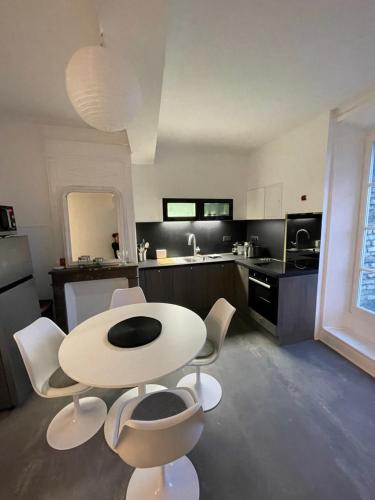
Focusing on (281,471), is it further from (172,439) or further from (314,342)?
(314,342)

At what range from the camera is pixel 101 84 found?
97 cm

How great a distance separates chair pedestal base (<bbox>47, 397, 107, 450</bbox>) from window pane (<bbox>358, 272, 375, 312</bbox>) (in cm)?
292

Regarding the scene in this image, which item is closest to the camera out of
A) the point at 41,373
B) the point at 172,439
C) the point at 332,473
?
the point at 172,439

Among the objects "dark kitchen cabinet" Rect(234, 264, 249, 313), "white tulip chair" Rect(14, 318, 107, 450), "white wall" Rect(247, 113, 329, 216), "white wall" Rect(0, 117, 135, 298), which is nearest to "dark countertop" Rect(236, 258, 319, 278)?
"dark kitchen cabinet" Rect(234, 264, 249, 313)

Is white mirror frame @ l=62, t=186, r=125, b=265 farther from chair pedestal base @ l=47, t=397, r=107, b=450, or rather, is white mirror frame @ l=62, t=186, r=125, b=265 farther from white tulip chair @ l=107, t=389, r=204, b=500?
white tulip chair @ l=107, t=389, r=204, b=500

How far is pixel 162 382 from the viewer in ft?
6.70

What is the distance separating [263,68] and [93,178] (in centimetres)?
222

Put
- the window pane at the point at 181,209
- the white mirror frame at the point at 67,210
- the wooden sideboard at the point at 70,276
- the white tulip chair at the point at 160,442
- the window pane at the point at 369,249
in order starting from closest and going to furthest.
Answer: the white tulip chair at the point at 160,442, the window pane at the point at 369,249, the wooden sideboard at the point at 70,276, the white mirror frame at the point at 67,210, the window pane at the point at 181,209

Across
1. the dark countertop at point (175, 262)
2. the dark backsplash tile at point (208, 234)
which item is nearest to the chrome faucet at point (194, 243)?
the dark backsplash tile at point (208, 234)

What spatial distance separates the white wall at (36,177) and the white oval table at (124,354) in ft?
5.17

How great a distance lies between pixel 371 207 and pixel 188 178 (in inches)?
93.8

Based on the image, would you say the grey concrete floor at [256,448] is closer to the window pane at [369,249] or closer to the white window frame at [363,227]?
the white window frame at [363,227]

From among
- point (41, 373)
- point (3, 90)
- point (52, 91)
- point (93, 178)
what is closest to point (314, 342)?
point (41, 373)

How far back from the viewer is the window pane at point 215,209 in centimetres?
352
